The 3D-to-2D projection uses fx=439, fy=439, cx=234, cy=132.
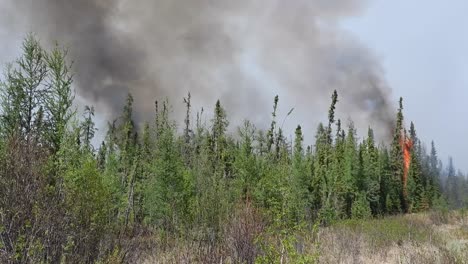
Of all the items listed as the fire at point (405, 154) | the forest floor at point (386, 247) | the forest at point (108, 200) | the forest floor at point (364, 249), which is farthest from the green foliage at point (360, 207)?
the forest floor at point (386, 247)

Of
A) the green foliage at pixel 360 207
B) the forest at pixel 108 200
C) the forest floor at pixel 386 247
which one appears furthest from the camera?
the green foliage at pixel 360 207

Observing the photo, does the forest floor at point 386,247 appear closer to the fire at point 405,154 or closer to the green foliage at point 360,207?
the green foliage at point 360,207

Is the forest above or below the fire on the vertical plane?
below

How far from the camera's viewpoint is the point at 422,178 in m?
62.6

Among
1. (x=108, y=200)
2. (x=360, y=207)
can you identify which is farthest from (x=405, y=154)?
(x=108, y=200)

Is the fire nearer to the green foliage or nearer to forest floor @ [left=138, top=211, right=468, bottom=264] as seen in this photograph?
the green foliage

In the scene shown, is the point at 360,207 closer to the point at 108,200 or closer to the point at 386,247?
the point at 386,247

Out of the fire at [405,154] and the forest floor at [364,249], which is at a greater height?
the fire at [405,154]

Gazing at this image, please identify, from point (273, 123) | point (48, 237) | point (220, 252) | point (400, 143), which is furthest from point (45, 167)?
point (400, 143)

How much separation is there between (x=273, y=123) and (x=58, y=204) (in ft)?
127

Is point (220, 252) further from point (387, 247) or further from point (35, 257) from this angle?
point (387, 247)

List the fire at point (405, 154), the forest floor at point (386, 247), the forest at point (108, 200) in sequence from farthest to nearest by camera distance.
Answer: the fire at point (405, 154), the forest floor at point (386, 247), the forest at point (108, 200)

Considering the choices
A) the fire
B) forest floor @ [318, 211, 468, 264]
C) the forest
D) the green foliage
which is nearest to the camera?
the forest

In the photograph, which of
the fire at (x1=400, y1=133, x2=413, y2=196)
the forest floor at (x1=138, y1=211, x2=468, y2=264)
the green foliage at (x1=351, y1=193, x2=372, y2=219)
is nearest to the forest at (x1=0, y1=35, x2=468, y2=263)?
the forest floor at (x1=138, y1=211, x2=468, y2=264)
